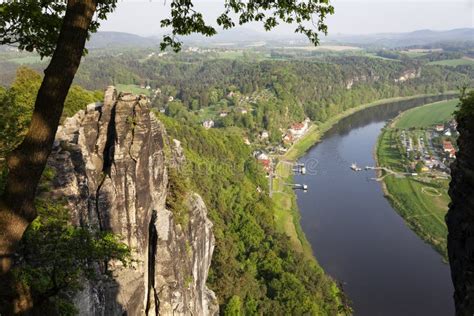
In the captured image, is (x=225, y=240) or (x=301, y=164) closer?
(x=225, y=240)

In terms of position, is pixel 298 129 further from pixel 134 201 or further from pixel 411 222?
pixel 134 201

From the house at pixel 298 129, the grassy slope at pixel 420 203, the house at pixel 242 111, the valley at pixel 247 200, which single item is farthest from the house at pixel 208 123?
the grassy slope at pixel 420 203

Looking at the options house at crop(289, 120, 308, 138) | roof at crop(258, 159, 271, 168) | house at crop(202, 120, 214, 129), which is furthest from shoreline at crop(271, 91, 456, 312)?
house at crop(202, 120, 214, 129)

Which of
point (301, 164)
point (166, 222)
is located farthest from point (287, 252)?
point (301, 164)

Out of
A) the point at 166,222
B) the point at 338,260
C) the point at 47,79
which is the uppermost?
the point at 47,79

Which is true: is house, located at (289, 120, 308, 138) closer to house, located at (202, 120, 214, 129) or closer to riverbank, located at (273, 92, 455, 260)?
riverbank, located at (273, 92, 455, 260)

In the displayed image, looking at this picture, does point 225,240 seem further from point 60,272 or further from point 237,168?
point 60,272
